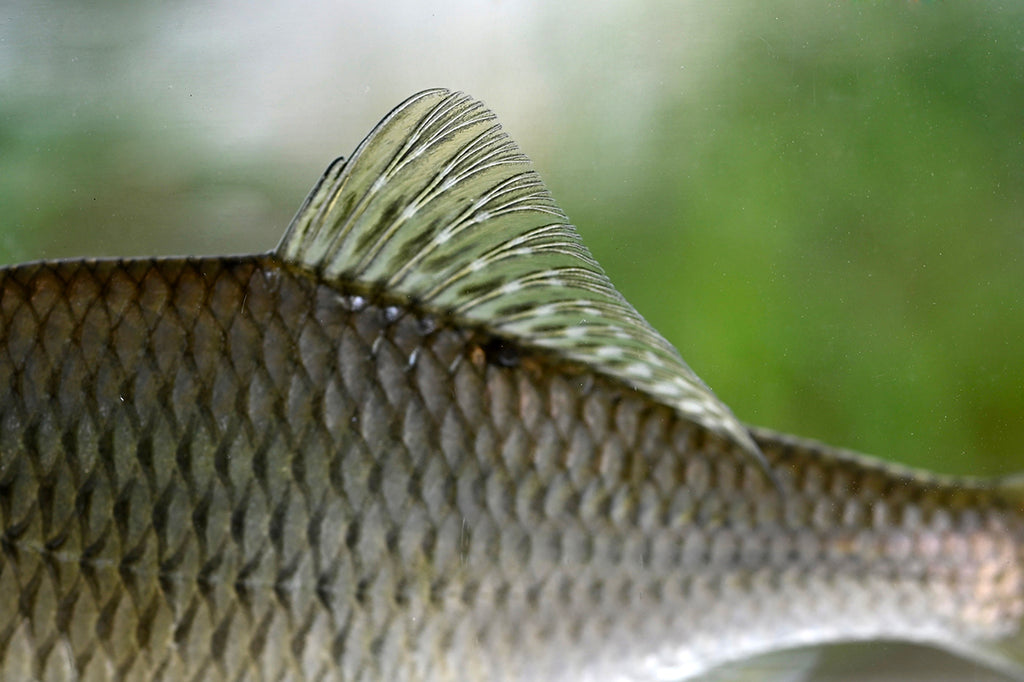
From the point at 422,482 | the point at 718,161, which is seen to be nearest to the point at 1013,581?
the point at 422,482

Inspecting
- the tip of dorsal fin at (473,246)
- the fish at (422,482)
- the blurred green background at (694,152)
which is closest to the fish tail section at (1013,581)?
the fish at (422,482)

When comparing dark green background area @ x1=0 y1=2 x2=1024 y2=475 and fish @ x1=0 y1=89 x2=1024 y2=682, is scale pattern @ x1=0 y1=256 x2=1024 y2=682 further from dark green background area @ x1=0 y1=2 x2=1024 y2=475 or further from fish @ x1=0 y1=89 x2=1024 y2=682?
dark green background area @ x1=0 y1=2 x2=1024 y2=475

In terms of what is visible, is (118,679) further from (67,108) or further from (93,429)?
(67,108)

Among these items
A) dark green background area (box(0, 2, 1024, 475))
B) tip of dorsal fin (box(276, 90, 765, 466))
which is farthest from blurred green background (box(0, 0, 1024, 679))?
tip of dorsal fin (box(276, 90, 765, 466))

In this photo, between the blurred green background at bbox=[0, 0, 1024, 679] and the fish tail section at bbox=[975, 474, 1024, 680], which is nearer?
the fish tail section at bbox=[975, 474, 1024, 680]

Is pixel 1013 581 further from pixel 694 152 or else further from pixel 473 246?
pixel 694 152

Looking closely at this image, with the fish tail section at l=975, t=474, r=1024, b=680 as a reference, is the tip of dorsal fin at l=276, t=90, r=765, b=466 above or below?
above
